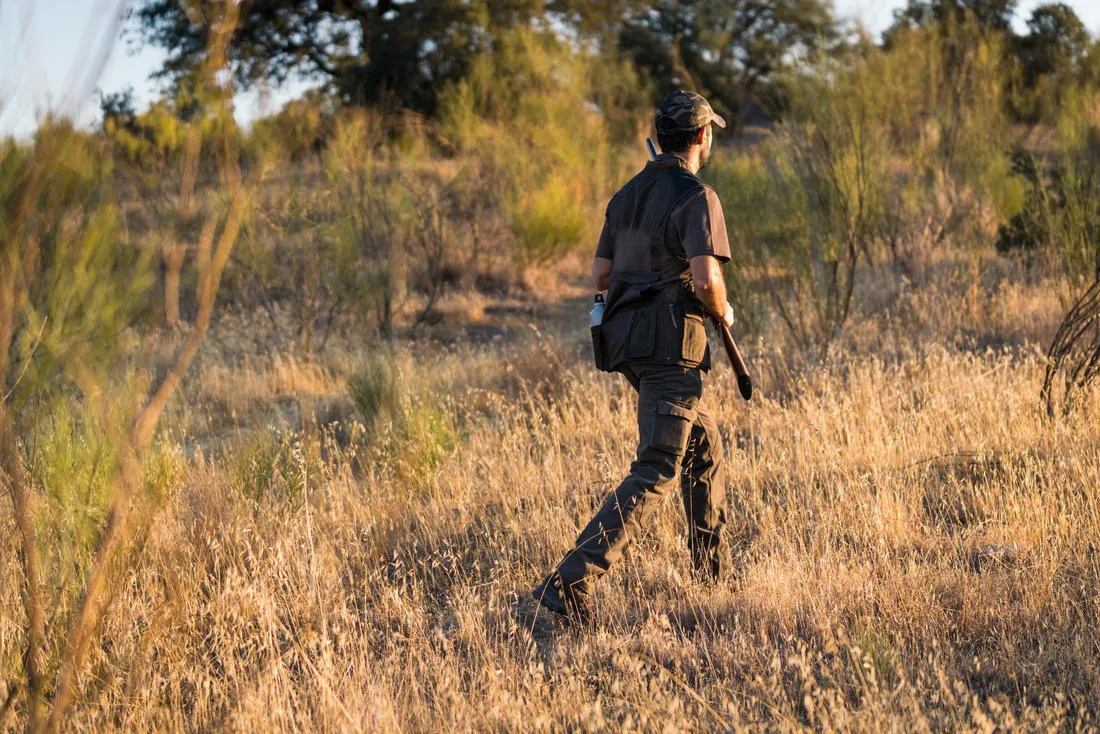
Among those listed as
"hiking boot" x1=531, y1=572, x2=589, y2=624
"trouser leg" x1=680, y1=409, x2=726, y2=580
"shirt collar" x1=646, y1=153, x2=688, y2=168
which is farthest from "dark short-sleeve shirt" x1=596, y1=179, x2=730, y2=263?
"hiking boot" x1=531, y1=572, x2=589, y2=624

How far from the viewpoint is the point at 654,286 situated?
2.93 m

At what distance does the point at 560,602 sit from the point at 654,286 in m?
1.04

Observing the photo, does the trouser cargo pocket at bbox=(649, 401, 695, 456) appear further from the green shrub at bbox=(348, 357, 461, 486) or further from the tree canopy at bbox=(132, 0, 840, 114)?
the tree canopy at bbox=(132, 0, 840, 114)

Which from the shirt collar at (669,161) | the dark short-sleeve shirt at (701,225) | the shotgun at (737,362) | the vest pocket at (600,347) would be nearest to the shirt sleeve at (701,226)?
the dark short-sleeve shirt at (701,225)

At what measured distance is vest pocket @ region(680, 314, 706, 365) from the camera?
2.89 metres

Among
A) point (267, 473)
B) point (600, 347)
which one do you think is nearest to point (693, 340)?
point (600, 347)

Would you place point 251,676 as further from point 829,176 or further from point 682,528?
point 829,176

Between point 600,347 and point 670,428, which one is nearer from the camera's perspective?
point 670,428

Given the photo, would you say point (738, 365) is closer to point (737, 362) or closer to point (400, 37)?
point (737, 362)

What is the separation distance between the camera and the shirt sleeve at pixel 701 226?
2.78 m

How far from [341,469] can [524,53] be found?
11721 millimetres

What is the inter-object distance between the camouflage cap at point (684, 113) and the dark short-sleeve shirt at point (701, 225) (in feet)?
0.73

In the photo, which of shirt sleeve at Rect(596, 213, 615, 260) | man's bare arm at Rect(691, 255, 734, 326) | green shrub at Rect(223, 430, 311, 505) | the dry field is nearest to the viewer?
the dry field

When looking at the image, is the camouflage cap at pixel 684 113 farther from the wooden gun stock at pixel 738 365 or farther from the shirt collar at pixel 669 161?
the wooden gun stock at pixel 738 365
